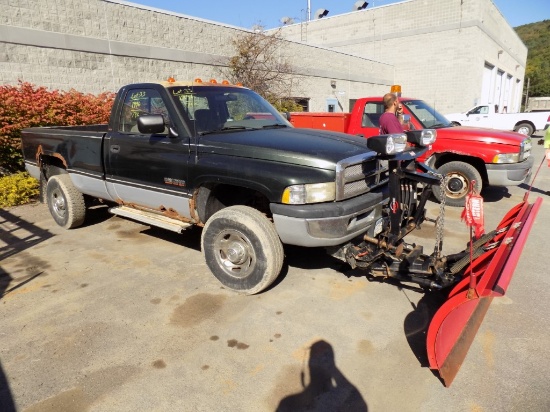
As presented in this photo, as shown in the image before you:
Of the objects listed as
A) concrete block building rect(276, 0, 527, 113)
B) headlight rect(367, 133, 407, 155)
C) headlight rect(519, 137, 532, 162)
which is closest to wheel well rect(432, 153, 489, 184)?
headlight rect(519, 137, 532, 162)

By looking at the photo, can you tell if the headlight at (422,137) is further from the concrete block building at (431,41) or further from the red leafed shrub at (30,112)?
the concrete block building at (431,41)

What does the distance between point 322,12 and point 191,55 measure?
72.9 ft

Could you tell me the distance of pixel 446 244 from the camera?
16.5 feet

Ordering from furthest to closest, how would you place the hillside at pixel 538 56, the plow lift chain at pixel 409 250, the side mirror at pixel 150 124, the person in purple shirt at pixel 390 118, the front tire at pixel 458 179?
the hillside at pixel 538 56, the front tire at pixel 458 179, the person in purple shirt at pixel 390 118, the side mirror at pixel 150 124, the plow lift chain at pixel 409 250

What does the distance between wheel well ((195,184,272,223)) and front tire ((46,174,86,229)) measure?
102 inches

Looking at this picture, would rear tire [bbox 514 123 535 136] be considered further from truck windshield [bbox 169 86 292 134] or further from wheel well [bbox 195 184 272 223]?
wheel well [bbox 195 184 272 223]

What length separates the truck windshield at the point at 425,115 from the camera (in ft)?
23.1

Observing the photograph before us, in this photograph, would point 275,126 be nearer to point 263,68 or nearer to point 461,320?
point 461,320

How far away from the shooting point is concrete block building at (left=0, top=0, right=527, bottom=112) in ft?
30.8

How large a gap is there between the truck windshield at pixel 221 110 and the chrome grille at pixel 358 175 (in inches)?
54.4

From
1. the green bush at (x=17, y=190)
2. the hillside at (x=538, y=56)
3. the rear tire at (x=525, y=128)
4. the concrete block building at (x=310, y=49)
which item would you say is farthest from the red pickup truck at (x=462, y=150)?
the hillside at (x=538, y=56)

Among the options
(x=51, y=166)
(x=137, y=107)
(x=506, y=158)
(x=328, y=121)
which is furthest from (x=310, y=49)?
(x=137, y=107)

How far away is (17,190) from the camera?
711cm

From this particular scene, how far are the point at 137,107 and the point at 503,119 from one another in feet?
65.9
